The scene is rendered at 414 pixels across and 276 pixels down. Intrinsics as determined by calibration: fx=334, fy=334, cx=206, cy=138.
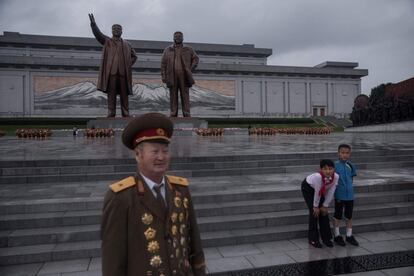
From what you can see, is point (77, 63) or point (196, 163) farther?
point (77, 63)

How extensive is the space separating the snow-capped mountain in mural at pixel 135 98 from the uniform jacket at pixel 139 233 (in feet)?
128

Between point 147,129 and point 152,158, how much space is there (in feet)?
0.51

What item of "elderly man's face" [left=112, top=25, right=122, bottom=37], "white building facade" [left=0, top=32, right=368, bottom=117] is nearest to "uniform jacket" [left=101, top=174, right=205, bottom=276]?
"elderly man's face" [left=112, top=25, right=122, bottom=37]

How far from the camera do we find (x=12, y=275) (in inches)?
128

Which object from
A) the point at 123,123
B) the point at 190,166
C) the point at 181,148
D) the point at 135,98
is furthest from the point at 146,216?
the point at 135,98

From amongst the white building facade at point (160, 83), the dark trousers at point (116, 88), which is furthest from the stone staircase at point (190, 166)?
the white building facade at point (160, 83)

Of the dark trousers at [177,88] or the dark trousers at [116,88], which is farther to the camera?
the dark trousers at [177,88]

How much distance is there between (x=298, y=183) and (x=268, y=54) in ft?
171

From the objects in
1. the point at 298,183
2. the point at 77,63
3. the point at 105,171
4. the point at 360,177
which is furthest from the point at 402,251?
the point at 77,63

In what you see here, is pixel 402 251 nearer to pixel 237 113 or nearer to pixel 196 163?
pixel 196 163

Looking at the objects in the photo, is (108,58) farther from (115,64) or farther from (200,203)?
(200,203)

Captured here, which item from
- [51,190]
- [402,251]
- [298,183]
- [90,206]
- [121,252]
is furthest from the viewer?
[298,183]

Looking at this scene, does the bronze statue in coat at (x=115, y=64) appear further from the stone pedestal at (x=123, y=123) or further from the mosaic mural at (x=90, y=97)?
the mosaic mural at (x=90, y=97)

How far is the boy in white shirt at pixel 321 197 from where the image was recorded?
3.88m
